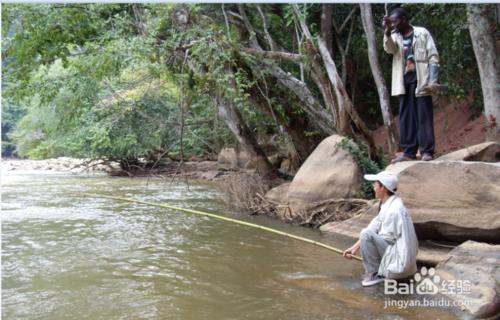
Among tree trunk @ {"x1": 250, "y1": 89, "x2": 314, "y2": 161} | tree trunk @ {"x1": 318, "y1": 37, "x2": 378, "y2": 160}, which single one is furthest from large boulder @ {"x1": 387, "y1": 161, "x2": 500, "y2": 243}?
tree trunk @ {"x1": 250, "y1": 89, "x2": 314, "y2": 161}

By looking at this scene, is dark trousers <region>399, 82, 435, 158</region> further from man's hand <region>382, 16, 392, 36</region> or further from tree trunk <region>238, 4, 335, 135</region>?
tree trunk <region>238, 4, 335, 135</region>

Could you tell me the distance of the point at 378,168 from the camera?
7582 mm

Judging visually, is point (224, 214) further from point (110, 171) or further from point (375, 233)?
point (110, 171)

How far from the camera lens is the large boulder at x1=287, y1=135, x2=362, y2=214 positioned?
7.29 meters

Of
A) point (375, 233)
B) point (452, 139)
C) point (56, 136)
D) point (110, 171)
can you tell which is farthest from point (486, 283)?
point (56, 136)

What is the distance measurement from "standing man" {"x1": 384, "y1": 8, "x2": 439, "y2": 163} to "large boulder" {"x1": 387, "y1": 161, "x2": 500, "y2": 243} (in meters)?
0.28

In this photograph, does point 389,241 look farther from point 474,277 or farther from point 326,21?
point 326,21

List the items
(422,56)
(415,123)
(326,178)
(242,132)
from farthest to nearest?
(242,132) → (326,178) → (415,123) → (422,56)

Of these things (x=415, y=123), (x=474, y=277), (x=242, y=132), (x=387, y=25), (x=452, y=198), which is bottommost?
(x=474, y=277)

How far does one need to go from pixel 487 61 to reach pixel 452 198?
Answer: 2.64 m

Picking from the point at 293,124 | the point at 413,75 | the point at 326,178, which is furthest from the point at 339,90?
the point at 413,75

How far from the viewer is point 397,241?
395 centimetres

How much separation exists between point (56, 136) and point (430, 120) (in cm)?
1949

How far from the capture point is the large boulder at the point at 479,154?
556cm
